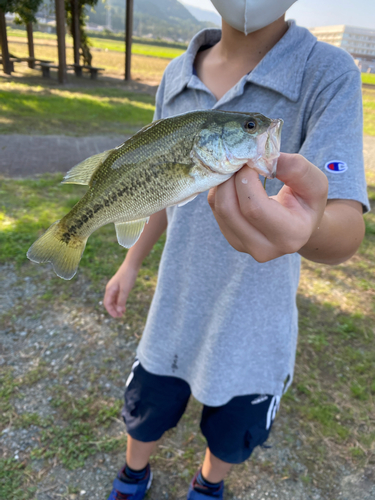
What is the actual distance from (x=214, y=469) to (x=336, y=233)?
1.83 metres

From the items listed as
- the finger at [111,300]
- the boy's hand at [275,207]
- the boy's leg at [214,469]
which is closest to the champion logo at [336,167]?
the boy's hand at [275,207]

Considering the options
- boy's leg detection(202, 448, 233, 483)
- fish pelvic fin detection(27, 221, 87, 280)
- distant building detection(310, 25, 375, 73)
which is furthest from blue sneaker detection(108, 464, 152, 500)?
distant building detection(310, 25, 375, 73)

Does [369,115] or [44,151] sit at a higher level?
[44,151]

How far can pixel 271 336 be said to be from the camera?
1.97 metres

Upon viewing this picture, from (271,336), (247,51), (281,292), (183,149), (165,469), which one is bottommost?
(165,469)

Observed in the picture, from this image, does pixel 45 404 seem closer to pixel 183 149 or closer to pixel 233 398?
pixel 233 398

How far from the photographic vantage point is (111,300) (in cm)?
249

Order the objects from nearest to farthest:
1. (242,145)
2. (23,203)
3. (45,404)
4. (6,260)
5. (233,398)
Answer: (242,145), (233,398), (45,404), (6,260), (23,203)

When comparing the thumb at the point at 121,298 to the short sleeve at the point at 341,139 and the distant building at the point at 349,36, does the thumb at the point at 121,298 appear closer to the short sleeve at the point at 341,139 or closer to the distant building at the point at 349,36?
the short sleeve at the point at 341,139

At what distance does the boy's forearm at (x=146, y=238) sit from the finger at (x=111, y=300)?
17cm

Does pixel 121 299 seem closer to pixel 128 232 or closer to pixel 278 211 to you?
pixel 128 232

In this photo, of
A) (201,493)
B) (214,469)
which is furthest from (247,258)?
(201,493)

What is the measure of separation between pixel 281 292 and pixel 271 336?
0.87 ft

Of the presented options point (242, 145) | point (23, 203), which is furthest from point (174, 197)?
point (23, 203)
